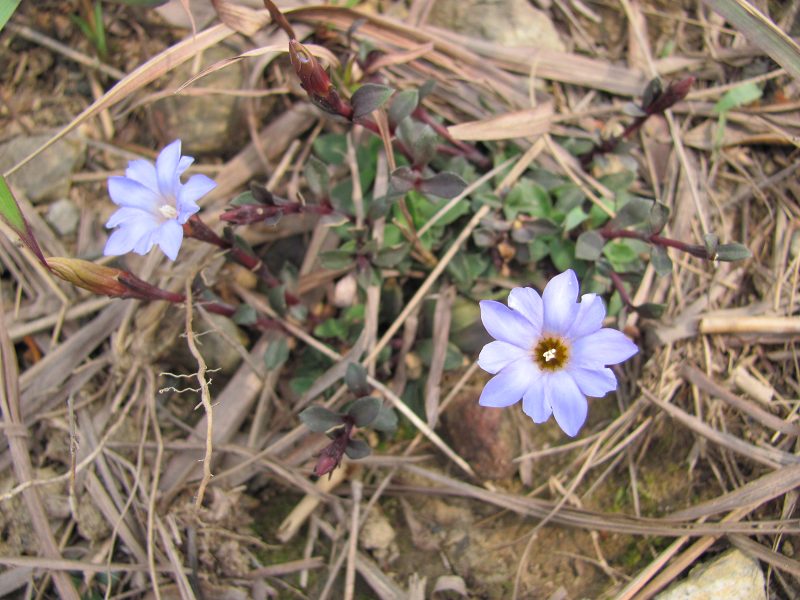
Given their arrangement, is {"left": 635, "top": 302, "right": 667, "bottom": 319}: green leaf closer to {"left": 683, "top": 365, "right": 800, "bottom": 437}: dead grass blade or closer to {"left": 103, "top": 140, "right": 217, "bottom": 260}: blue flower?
{"left": 683, "top": 365, "right": 800, "bottom": 437}: dead grass blade

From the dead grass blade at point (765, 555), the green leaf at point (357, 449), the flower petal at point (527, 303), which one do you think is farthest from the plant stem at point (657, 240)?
the green leaf at point (357, 449)

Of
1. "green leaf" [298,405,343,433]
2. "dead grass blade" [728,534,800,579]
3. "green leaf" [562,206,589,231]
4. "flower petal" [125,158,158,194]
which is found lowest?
"dead grass blade" [728,534,800,579]

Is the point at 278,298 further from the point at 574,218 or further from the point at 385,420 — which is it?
the point at 574,218

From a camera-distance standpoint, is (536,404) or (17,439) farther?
(17,439)

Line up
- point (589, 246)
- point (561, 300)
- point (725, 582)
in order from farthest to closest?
point (589, 246), point (725, 582), point (561, 300)

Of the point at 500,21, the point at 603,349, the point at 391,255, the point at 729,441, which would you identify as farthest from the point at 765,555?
the point at 500,21

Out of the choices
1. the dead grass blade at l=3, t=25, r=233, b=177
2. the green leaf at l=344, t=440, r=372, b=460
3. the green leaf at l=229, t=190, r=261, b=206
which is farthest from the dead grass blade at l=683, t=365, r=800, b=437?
the dead grass blade at l=3, t=25, r=233, b=177

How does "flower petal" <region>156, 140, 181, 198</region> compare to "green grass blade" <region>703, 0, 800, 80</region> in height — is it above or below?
below
